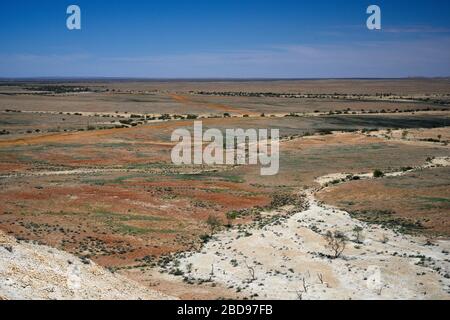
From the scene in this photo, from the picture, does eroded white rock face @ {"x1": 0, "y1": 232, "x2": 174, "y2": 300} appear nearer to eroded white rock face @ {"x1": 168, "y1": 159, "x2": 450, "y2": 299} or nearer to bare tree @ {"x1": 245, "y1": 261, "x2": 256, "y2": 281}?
A: bare tree @ {"x1": 245, "y1": 261, "x2": 256, "y2": 281}

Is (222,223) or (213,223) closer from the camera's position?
(213,223)

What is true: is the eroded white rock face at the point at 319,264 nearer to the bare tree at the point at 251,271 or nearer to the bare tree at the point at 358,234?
the bare tree at the point at 251,271

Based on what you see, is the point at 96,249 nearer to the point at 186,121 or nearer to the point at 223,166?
the point at 223,166

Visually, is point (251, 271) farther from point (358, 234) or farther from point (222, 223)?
point (222, 223)

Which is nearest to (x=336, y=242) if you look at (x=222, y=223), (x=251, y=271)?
(x=251, y=271)

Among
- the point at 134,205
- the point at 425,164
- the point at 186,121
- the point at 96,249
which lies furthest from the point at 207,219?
the point at 186,121
